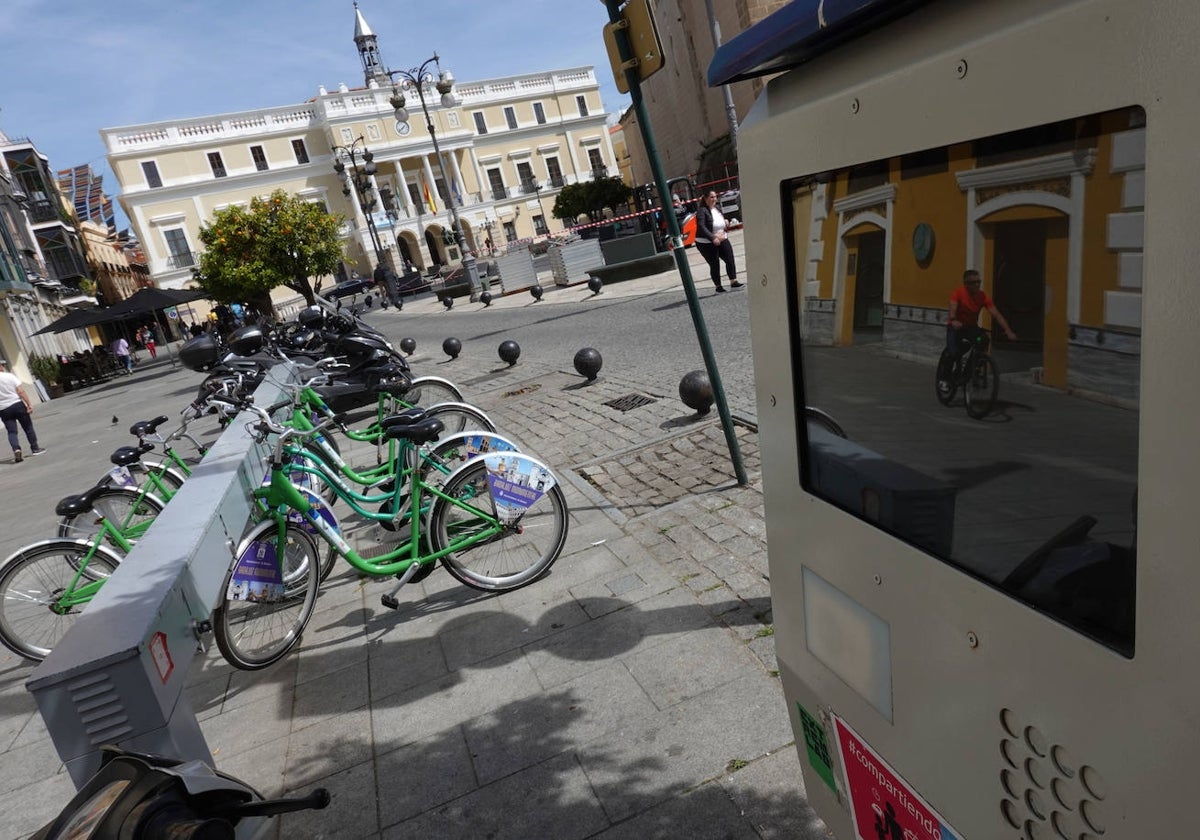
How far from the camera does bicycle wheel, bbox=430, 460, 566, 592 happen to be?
427cm

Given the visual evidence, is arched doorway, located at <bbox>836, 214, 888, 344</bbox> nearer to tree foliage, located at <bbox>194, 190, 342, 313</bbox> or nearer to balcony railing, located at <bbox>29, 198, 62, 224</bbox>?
tree foliage, located at <bbox>194, 190, 342, 313</bbox>

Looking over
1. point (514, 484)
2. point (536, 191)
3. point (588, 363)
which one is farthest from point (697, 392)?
point (536, 191)

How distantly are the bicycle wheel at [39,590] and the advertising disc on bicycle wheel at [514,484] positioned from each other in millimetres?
2505

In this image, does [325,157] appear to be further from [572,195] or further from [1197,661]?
[1197,661]

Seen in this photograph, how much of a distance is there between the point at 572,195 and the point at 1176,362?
201 feet

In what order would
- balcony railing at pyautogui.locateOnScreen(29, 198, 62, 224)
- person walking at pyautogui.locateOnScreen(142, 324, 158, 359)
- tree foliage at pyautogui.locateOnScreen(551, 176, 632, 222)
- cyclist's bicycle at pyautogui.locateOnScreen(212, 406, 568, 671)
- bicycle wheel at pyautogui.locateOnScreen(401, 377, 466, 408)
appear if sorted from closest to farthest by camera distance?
cyclist's bicycle at pyautogui.locateOnScreen(212, 406, 568, 671)
bicycle wheel at pyautogui.locateOnScreen(401, 377, 466, 408)
person walking at pyautogui.locateOnScreen(142, 324, 158, 359)
balcony railing at pyautogui.locateOnScreen(29, 198, 62, 224)
tree foliage at pyautogui.locateOnScreen(551, 176, 632, 222)

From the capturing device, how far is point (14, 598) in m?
4.76

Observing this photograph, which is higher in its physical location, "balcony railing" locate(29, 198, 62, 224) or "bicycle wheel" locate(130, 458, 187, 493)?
"balcony railing" locate(29, 198, 62, 224)

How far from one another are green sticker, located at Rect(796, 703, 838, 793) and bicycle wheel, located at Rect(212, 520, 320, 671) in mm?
2742

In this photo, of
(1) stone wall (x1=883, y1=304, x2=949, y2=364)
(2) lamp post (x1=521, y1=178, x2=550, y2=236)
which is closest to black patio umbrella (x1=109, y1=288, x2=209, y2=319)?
(1) stone wall (x1=883, y1=304, x2=949, y2=364)

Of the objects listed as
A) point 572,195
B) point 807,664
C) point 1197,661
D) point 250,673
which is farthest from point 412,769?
point 572,195

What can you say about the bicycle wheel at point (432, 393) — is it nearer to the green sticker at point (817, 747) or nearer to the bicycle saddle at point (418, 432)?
the bicycle saddle at point (418, 432)

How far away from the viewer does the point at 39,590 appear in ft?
15.9

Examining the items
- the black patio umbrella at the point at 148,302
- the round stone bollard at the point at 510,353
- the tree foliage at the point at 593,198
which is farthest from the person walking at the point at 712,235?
the tree foliage at the point at 593,198
